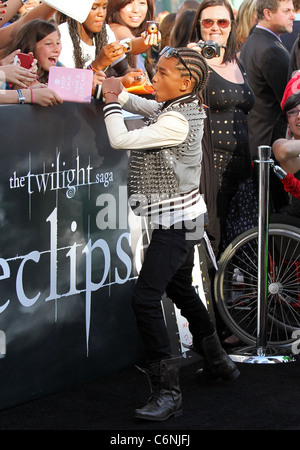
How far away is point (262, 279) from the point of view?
5.09 metres

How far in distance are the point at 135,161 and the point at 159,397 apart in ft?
3.66

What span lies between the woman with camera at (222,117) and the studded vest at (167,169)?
1.10 metres

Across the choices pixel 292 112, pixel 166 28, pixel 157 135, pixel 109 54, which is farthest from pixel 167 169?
pixel 166 28

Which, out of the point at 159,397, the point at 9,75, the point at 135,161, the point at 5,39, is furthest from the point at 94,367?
the point at 5,39

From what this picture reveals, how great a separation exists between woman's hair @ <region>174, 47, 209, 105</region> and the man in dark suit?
7.41 feet

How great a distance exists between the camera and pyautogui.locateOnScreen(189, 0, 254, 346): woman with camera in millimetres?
5348

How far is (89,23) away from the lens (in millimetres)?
5320

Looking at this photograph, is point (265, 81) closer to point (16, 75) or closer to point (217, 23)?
point (217, 23)

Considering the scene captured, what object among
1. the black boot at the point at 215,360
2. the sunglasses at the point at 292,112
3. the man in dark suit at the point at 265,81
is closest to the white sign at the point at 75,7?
the sunglasses at the point at 292,112

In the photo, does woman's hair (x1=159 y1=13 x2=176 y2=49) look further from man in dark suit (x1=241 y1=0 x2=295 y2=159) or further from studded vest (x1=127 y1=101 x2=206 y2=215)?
studded vest (x1=127 y1=101 x2=206 y2=215)

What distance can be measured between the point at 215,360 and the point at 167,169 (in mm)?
1095

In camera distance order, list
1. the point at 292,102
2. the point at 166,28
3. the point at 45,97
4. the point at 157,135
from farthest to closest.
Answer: the point at 166,28 → the point at 292,102 → the point at 45,97 → the point at 157,135

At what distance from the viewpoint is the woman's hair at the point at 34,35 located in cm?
493

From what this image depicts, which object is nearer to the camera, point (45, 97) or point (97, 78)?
point (45, 97)
